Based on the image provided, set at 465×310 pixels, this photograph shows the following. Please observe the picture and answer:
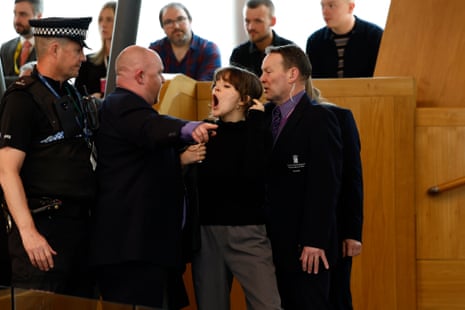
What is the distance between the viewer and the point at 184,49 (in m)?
6.25

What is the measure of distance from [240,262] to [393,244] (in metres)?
1.56

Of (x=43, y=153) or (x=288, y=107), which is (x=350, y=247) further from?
(x=43, y=153)

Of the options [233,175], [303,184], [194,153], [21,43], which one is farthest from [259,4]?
[194,153]

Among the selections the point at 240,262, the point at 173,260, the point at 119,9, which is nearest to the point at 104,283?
the point at 173,260

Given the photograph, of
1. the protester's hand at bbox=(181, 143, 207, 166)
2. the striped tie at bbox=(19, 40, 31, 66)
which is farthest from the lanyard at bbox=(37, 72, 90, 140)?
the striped tie at bbox=(19, 40, 31, 66)

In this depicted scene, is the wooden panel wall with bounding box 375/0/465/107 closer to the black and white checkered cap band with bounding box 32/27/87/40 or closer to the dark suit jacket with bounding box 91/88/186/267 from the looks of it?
the dark suit jacket with bounding box 91/88/186/267

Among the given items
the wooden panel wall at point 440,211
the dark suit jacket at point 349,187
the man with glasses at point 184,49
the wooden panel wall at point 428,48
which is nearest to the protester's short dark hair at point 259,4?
the man with glasses at point 184,49

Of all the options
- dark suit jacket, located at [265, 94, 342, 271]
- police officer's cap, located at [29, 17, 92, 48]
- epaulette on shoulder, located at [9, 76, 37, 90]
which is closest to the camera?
epaulette on shoulder, located at [9, 76, 37, 90]

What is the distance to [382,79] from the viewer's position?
5.27m

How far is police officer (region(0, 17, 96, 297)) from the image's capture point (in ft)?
11.5

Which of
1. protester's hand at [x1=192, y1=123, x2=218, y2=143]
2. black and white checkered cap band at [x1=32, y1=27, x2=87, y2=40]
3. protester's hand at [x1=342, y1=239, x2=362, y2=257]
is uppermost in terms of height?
black and white checkered cap band at [x1=32, y1=27, x2=87, y2=40]

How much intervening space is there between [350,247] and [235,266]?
635mm

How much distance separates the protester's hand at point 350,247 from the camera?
14.3ft

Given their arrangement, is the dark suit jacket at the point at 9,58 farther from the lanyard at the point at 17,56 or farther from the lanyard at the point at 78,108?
the lanyard at the point at 78,108
